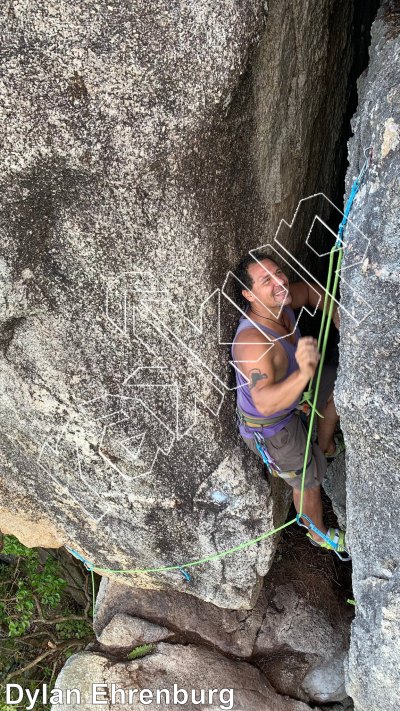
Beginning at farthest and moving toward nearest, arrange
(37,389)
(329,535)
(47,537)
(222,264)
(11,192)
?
(47,537) → (329,535) → (37,389) → (222,264) → (11,192)

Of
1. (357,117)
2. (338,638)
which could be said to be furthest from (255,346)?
(338,638)

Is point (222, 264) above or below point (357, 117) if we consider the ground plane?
below

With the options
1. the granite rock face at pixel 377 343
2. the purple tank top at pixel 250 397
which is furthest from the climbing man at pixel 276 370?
the granite rock face at pixel 377 343

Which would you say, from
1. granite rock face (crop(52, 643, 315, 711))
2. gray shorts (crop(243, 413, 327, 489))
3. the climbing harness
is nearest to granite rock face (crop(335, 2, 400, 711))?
the climbing harness

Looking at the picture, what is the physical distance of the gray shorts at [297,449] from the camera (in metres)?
3.71

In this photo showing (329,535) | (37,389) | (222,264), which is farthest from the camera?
(329,535)

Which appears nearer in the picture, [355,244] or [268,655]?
[355,244]

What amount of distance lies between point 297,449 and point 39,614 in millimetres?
4794

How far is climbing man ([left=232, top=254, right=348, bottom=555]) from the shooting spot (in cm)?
332

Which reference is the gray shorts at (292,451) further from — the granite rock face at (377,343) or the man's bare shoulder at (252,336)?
the man's bare shoulder at (252,336)

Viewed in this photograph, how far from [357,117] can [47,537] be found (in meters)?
3.70

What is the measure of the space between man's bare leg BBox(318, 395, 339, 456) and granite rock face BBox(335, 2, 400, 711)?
2.54 feet

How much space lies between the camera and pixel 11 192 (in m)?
3.02

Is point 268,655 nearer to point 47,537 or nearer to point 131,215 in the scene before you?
point 47,537
